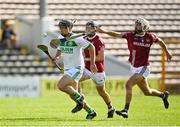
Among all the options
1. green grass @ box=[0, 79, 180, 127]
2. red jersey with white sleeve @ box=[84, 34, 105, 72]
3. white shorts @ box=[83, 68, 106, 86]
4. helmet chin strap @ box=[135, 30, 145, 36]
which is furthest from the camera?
red jersey with white sleeve @ box=[84, 34, 105, 72]

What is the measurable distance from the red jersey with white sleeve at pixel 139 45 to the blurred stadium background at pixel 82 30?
10.7 metres

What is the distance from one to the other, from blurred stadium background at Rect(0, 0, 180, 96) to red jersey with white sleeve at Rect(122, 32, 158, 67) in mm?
10724

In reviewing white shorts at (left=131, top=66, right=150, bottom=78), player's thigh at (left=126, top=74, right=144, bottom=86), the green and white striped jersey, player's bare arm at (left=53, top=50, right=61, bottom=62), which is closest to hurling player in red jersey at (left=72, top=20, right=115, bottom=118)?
player's thigh at (left=126, top=74, right=144, bottom=86)

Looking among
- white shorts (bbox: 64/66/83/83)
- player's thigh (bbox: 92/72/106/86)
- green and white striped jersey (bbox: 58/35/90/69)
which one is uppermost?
→ green and white striped jersey (bbox: 58/35/90/69)

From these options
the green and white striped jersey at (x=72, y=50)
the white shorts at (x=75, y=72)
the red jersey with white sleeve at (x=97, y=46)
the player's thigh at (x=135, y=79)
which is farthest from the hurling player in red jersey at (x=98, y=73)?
the white shorts at (x=75, y=72)

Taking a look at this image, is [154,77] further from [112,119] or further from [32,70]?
[112,119]

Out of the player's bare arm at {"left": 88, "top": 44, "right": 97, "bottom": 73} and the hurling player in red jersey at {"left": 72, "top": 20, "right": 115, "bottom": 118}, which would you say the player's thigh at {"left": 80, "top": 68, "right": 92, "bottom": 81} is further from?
the player's bare arm at {"left": 88, "top": 44, "right": 97, "bottom": 73}

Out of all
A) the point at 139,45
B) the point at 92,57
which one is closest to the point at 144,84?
the point at 139,45

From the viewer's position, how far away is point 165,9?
35625mm

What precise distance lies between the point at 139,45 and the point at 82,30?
1661 cm

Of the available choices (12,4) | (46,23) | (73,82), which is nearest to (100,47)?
(73,82)

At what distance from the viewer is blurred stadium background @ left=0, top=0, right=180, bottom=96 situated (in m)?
Answer: 30.4

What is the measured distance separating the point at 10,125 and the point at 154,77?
15536mm

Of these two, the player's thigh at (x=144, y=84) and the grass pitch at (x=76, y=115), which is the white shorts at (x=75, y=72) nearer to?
the grass pitch at (x=76, y=115)
